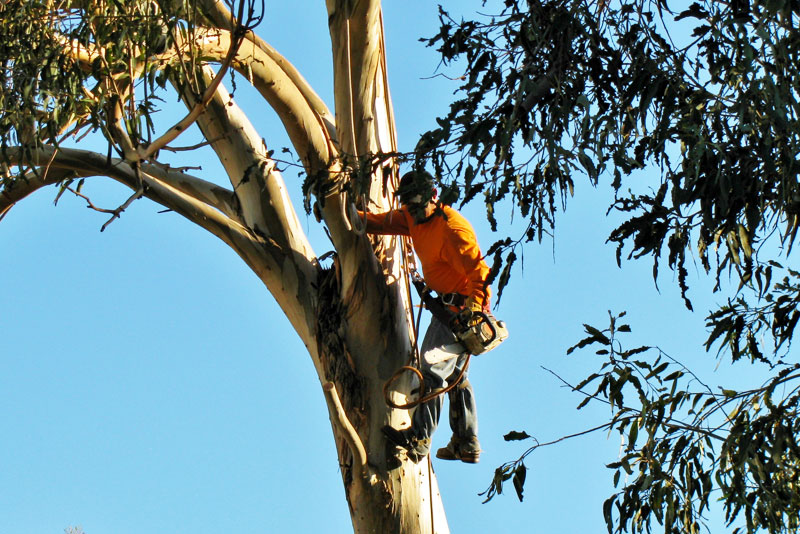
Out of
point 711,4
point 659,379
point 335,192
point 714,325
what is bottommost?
point 659,379

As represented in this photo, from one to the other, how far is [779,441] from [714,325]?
0.66 m

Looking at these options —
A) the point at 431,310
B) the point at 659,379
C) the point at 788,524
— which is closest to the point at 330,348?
the point at 431,310

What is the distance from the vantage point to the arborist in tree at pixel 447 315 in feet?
15.1

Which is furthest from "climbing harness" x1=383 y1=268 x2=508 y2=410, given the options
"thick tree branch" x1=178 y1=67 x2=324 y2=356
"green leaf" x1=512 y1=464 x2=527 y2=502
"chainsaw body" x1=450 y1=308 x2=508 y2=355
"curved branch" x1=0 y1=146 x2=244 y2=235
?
"curved branch" x1=0 y1=146 x2=244 y2=235

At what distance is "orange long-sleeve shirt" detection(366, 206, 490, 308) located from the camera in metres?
4.64

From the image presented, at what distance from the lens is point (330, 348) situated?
193 inches

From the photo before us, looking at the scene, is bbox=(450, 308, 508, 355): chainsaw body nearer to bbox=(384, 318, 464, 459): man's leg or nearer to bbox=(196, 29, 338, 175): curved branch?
bbox=(384, 318, 464, 459): man's leg

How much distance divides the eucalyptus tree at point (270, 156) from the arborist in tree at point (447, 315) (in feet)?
0.37

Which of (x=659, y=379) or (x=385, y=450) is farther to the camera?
(x=385, y=450)

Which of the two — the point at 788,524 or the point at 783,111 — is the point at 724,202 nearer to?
the point at 783,111

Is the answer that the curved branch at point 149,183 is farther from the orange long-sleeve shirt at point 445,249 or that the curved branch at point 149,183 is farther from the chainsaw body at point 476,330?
the chainsaw body at point 476,330

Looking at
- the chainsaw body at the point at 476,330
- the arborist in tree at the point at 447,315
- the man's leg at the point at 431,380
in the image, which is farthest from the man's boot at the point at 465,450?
the chainsaw body at the point at 476,330

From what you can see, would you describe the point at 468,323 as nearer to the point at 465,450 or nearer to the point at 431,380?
the point at 431,380

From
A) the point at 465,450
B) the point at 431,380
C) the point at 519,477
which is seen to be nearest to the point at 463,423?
the point at 465,450
